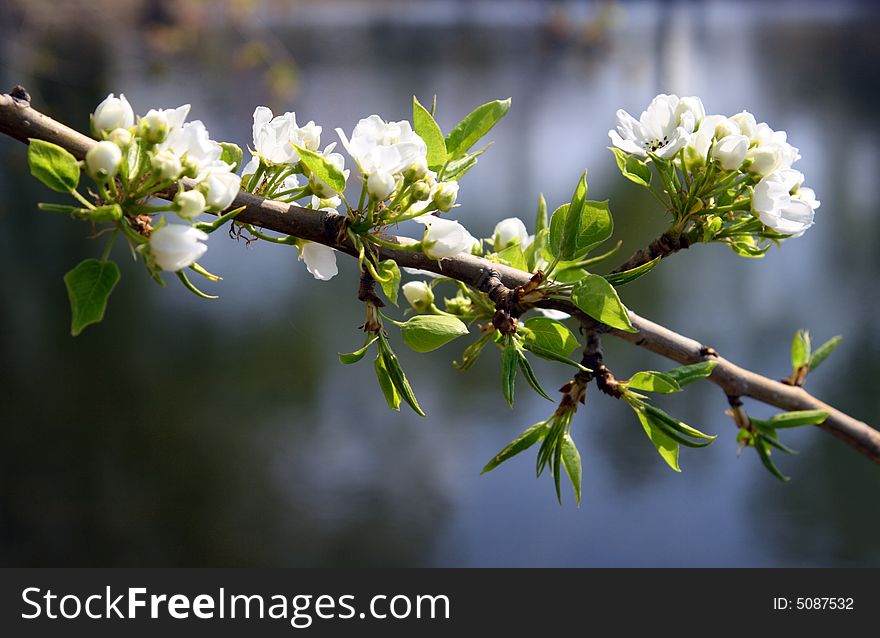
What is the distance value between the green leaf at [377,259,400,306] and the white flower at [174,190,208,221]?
100 mm

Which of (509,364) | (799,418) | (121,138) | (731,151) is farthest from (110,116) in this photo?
(799,418)

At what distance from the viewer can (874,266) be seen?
17.6ft

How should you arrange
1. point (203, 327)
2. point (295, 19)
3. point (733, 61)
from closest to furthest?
point (203, 327) < point (733, 61) < point (295, 19)

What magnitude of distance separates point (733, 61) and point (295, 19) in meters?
5.43

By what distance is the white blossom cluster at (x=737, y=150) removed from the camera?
0.52 metres

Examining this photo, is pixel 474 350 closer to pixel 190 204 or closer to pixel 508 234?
pixel 508 234

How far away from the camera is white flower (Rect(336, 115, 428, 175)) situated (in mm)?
461

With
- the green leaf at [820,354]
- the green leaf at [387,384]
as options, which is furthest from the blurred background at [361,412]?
the green leaf at [387,384]

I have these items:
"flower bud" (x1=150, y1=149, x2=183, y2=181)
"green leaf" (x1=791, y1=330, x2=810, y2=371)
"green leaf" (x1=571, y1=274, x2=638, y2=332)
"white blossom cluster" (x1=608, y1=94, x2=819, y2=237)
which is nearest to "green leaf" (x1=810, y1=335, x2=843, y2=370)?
"green leaf" (x1=791, y1=330, x2=810, y2=371)

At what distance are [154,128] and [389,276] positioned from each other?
0.14 m

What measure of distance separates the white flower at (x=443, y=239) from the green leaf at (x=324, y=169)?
56 mm

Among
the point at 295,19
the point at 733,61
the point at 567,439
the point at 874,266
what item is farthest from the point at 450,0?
the point at 567,439

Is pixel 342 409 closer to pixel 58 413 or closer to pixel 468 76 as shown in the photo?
pixel 58 413

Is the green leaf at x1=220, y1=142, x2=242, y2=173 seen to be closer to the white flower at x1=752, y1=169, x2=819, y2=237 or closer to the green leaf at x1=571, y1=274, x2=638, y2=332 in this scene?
the green leaf at x1=571, y1=274, x2=638, y2=332
